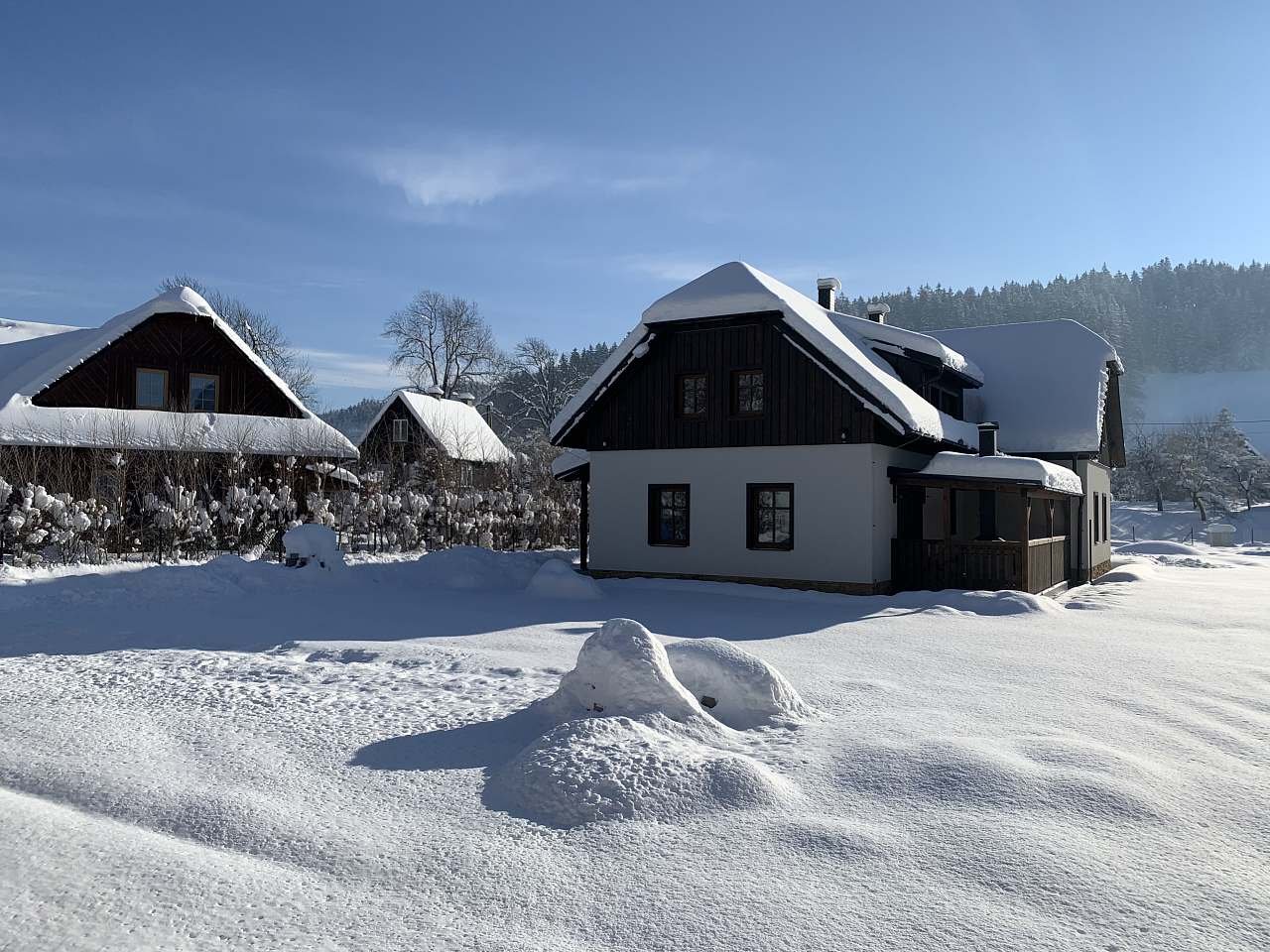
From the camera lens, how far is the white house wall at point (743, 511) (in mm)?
17438

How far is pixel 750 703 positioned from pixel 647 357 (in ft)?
42.9

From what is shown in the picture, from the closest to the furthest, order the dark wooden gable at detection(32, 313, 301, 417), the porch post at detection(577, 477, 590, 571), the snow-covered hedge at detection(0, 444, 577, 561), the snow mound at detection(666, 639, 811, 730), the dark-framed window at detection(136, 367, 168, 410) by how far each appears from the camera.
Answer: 1. the snow mound at detection(666, 639, 811, 730)
2. the snow-covered hedge at detection(0, 444, 577, 561)
3. the porch post at detection(577, 477, 590, 571)
4. the dark wooden gable at detection(32, 313, 301, 417)
5. the dark-framed window at detection(136, 367, 168, 410)

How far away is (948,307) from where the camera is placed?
110m

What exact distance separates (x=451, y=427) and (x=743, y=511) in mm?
25022

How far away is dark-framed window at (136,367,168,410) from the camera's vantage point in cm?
2633

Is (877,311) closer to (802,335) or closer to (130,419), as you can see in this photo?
(802,335)

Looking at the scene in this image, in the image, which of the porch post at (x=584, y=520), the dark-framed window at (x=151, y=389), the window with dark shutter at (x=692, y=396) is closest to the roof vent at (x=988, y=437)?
the window with dark shutter at (x=692, y=396)

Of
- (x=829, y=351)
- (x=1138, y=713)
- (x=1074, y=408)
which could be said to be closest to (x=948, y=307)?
(x=1074, y=408)

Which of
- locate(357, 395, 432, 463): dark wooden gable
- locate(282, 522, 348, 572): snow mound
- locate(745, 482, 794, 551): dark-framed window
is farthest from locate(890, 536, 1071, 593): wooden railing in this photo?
locate(357, 395, 432, 463): dark wooden gable

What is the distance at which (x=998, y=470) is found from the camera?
56.7ft

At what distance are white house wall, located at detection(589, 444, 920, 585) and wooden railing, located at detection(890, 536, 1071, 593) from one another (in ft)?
1.45

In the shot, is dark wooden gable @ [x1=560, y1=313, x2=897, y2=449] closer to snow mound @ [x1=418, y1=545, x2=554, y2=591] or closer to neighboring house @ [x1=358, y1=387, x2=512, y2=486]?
snow mound @ [x1=418, y1=545, x2=554, y2=591]

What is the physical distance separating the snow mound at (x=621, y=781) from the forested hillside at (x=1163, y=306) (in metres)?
108

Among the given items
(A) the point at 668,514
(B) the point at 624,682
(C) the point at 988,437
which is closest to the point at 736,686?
(B) the point at 624,682
